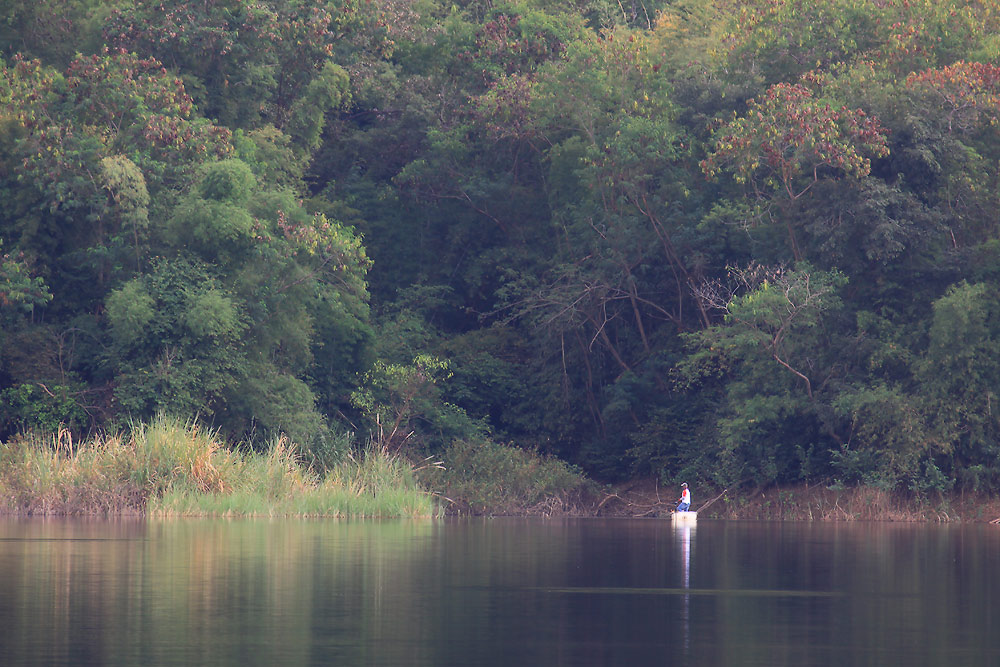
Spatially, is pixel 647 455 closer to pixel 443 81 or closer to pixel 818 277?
pixel 818 277

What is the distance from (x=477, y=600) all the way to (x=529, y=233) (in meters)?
27.2

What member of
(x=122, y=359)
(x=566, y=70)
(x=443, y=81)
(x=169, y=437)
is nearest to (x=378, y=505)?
(x=169, y=437)

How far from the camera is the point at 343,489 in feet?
98.4

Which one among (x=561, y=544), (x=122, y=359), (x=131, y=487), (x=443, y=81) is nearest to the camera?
(x=561, y=544)

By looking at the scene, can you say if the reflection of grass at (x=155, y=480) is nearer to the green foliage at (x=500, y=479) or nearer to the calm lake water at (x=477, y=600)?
the calm lake water at (x=477, y=600)

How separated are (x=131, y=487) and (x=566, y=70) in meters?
15.3

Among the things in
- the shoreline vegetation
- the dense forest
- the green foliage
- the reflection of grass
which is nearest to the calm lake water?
the reflection of grass

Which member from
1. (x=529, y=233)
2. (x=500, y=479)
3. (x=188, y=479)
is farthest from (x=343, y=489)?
(x=529, y=233)

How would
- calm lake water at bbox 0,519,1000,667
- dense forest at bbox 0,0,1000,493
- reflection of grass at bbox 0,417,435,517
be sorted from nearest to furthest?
1. calm lake water at bbox 0,519,1000,667
2. reflection of grass at bbox 0,417,435,517
3. dense forest at bbox 0,0,1000,493

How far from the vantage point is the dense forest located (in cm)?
3231

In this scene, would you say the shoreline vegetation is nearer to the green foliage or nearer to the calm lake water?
the green foliage

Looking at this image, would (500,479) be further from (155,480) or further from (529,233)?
(155,480)

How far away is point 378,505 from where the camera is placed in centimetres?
3002

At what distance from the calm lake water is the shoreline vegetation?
3.78 meters
